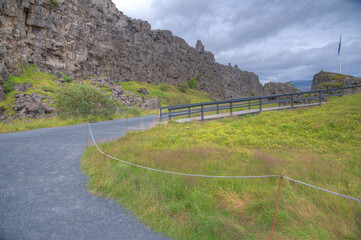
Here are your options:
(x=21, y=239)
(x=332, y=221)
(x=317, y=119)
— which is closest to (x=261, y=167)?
(x=332, y=221)

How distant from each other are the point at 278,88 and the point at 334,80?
7.08m

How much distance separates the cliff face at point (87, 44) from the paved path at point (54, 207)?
103 ft

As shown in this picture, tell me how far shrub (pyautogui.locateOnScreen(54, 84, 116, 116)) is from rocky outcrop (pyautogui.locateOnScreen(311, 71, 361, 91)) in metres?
26.7

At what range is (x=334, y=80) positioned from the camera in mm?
24703

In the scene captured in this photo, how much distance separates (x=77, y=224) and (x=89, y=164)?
11.5 ft

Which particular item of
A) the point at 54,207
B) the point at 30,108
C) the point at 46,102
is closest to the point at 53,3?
A: the point at 46,102

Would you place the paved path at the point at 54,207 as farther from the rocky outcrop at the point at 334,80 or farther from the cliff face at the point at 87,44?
the cliff face at the point at 87,44

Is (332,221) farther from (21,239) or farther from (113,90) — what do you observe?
(113,90)

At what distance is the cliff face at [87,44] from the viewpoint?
3562 centimetres

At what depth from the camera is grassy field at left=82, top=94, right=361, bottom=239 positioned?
11.6 ft

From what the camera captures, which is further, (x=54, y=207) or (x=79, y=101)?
(x=79, y=101)

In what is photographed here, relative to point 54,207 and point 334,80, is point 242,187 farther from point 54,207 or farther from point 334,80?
point 334,80

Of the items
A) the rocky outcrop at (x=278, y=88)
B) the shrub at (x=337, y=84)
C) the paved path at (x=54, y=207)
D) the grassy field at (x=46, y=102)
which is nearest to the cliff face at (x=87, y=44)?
the grassy field at (x=46, y=102)

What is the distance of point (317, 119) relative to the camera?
37.4ft
